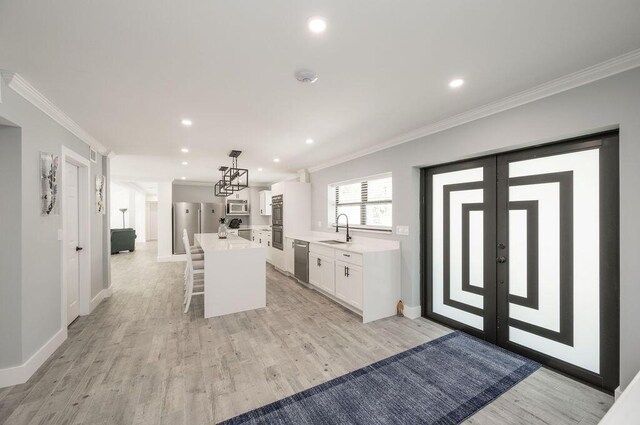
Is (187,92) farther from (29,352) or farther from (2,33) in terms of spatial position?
(29,352)

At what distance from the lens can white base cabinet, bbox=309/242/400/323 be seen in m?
3.45

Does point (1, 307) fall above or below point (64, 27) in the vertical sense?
below

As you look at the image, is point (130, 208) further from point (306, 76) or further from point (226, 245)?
point (306, 76)

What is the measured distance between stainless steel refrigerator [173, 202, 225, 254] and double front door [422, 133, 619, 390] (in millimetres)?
7374

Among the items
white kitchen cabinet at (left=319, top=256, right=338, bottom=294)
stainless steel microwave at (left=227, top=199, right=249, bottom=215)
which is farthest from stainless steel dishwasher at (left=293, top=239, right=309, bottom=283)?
stainless steel microwave at (left=227, top=199, right=249, bottom=215)

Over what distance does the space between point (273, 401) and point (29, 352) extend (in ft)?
7.24

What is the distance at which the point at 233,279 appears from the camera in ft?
12.4

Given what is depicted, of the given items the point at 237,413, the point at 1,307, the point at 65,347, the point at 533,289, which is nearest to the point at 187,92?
the point at 1,307

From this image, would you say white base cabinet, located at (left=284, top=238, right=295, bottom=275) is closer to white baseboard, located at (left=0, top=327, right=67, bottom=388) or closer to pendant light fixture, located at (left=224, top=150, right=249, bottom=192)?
pendant light fixture, located at (left=224, top=150, right=249, bottom=192)

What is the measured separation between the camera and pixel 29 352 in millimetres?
2279

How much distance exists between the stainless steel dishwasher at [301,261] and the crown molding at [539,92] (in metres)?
2.58

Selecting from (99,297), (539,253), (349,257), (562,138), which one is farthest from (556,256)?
(99,297)

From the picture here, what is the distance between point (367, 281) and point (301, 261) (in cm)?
194

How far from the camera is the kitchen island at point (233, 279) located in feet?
11.9
